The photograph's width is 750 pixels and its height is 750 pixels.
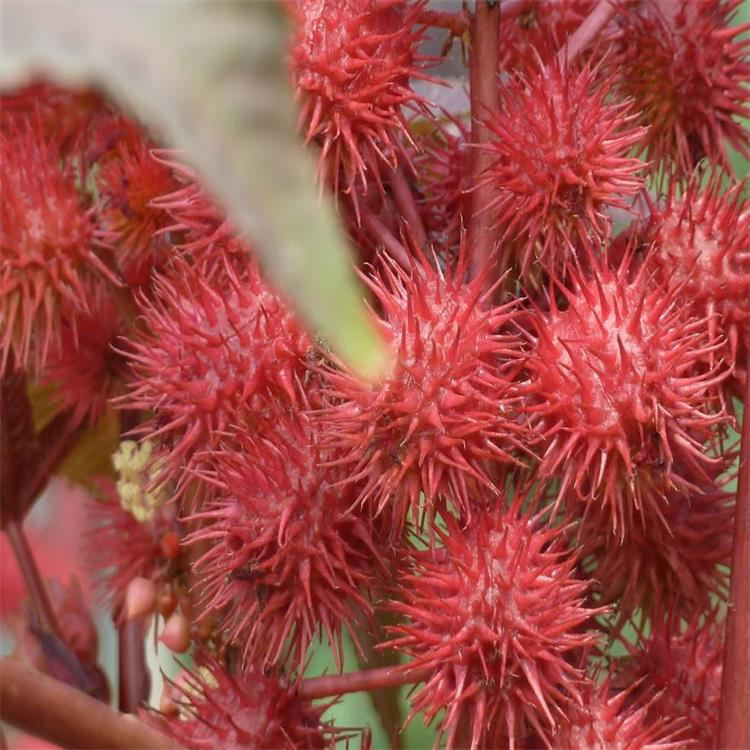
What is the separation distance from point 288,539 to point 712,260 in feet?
0.84

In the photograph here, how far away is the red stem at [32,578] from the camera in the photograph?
736mm

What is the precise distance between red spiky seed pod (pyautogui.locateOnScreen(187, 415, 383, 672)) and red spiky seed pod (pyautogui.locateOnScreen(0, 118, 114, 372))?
18 cm

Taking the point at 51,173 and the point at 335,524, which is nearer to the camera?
the point at 335,524

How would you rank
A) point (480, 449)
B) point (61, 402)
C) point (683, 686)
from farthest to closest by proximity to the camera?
point (61, 402) → point (683, 686) → point (480, 449)

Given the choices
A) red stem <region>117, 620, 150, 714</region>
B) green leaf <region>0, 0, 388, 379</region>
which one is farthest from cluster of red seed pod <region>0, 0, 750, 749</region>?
green leaf <region>0, 0, 388, 379</region>

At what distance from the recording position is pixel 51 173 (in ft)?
2.09

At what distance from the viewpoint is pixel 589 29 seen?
0.60m

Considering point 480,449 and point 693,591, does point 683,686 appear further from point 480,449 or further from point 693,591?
point 480,449

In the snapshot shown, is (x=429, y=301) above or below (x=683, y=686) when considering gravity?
above

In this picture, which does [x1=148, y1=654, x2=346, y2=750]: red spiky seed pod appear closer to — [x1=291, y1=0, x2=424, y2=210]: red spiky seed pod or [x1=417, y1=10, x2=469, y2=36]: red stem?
[x1=291, y1=0, x2=424, y2=210]: red spiky seed pod

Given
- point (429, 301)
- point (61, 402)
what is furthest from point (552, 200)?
point (61, 402)

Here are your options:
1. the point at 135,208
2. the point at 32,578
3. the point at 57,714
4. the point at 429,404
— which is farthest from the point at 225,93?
the point at 32,578

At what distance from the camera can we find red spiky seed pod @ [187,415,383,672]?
503 millimetres

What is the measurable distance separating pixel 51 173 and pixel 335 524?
0.95ft
